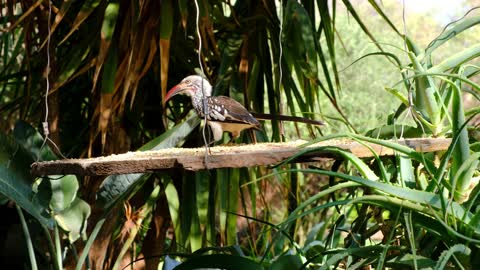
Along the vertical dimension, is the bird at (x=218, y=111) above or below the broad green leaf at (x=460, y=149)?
above

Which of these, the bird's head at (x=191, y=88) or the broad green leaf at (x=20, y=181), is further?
the bird's head at (x=191, y=88)

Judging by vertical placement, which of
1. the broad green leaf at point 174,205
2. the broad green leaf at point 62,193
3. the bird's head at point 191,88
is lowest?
the broad green leaf at point 174,205

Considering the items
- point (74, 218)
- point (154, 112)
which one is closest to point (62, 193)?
point (74, 218)

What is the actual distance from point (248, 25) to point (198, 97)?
983 millimetres

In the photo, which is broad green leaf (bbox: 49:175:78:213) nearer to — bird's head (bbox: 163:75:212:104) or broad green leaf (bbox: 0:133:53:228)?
broad green leaf (bbox: 0:133:53:228)

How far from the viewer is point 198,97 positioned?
260 cm

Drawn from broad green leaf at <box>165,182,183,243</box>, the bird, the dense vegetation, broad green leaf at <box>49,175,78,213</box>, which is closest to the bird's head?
the bird

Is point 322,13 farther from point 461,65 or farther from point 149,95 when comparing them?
point 461,65

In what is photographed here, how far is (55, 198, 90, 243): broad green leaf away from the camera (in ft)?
8.85

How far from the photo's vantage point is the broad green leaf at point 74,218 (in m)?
2.70

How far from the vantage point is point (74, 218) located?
2.71m

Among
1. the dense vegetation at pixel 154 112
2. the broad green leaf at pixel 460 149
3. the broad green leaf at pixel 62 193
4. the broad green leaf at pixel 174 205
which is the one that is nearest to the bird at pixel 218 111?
the dense vegetation at pixel 154 112

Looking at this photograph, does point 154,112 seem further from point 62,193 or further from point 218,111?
point 218,111

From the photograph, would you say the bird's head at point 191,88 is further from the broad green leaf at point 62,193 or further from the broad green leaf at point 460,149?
the broad green leaf at point 460,149
